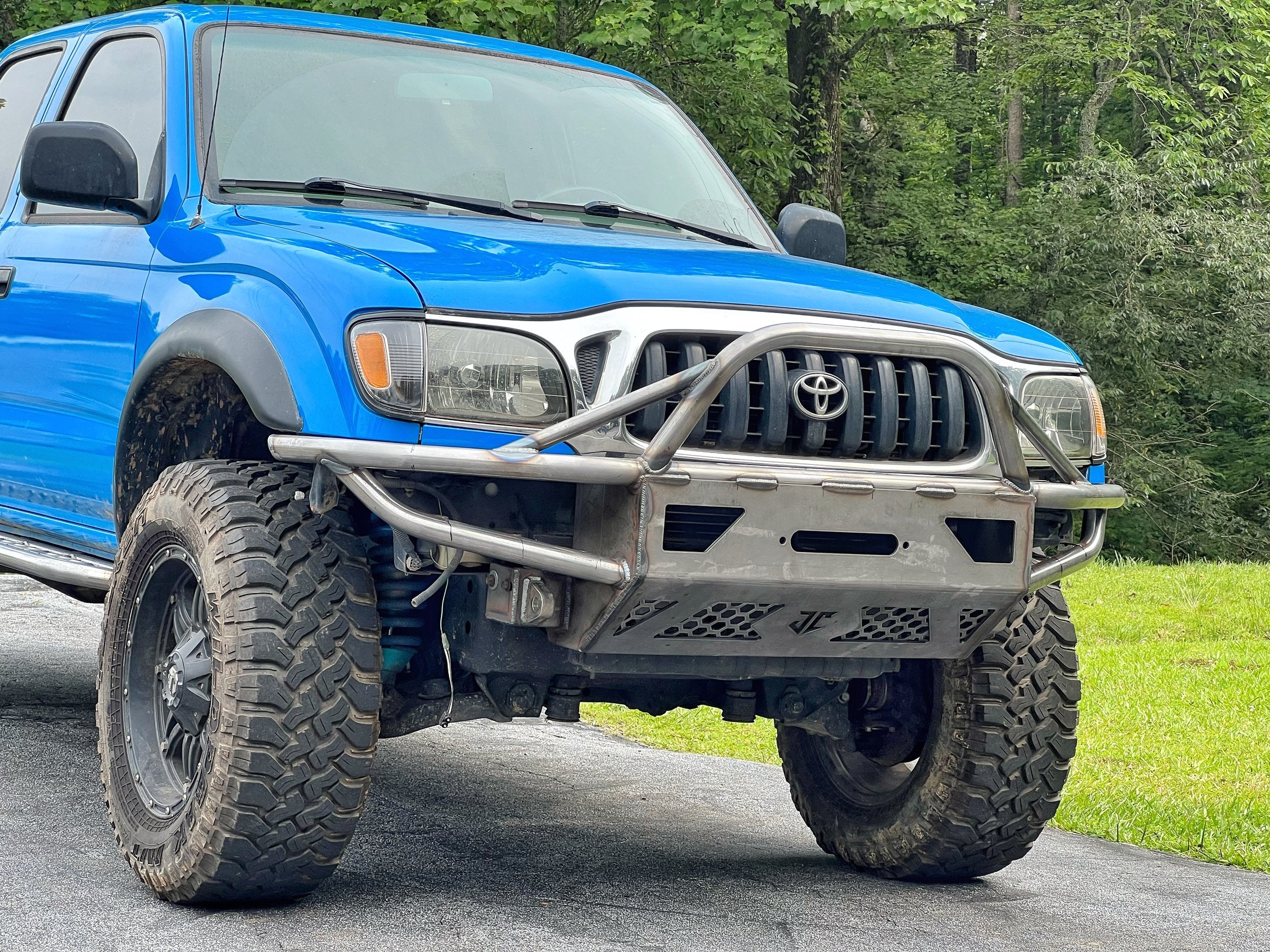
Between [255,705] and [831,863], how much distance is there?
2082mm

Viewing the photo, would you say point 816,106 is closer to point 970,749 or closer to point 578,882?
point 970,749

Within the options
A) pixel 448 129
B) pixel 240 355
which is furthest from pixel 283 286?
pixel 448 129

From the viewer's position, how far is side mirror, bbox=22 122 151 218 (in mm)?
4387

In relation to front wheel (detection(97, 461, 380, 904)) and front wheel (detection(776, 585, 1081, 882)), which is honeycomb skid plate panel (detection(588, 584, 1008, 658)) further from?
front wheel (detection(97, 461, 380, 904))

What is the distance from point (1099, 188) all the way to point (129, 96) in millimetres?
22633

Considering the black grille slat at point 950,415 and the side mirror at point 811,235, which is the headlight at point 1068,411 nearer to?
the black grille slat at point 950,415

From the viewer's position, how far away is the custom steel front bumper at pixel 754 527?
342cm

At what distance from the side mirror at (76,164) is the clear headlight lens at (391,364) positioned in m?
1.30

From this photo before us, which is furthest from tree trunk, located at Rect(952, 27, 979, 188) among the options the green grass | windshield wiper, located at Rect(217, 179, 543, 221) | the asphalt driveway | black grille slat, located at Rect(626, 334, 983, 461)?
black grille slat, located at Rect(626, 334, 983, 461)

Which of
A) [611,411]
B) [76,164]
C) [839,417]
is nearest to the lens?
[611,411]

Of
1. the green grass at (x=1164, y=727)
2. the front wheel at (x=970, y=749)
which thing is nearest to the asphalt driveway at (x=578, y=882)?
the front wheel at (x=970, y=749)

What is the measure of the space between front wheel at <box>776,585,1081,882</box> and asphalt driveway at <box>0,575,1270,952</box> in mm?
137

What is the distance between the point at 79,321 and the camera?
483cm

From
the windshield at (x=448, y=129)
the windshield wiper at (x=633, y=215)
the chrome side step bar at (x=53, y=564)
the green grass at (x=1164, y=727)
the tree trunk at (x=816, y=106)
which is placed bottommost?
the green grass at (x=1164, y=727)
